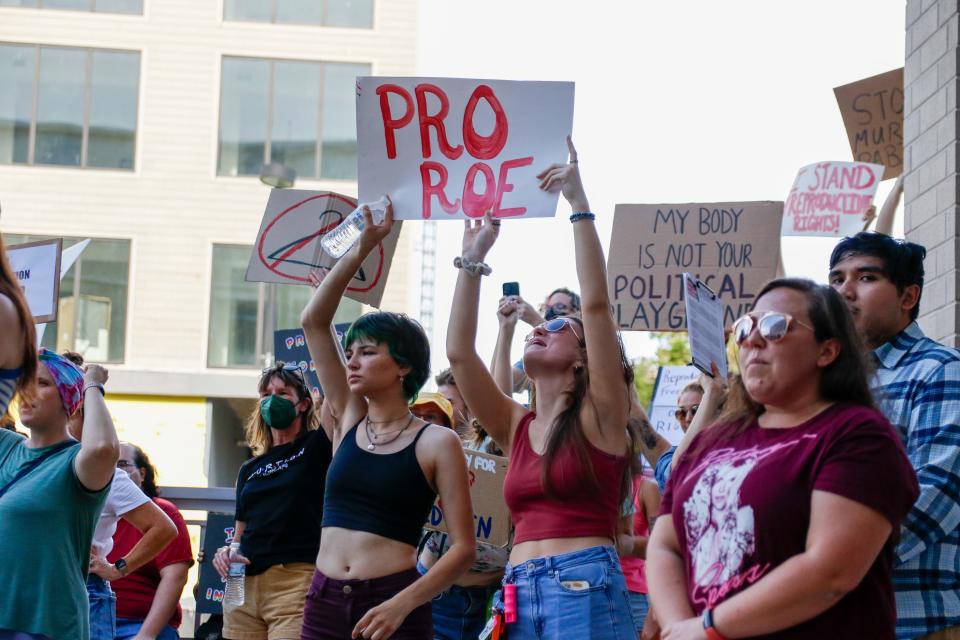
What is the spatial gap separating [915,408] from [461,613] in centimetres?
259

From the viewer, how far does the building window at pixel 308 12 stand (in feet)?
79.0

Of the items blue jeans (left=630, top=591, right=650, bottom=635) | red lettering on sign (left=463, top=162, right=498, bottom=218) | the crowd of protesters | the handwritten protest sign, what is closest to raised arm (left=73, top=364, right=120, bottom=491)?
the crowd of protesters

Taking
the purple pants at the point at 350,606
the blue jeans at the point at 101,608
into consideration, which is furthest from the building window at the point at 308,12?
the purple pants at the point at 350,606

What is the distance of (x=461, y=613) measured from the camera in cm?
563

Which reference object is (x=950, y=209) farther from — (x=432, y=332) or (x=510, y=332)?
(x=432, y=332)

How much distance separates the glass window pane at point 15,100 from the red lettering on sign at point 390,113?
2024 centimetres

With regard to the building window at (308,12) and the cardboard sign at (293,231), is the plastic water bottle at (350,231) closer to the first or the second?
the cardboard sign at (293,231)

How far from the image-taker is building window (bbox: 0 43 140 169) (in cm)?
2369

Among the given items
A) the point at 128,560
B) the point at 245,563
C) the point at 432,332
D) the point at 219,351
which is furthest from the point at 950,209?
the point at 432,332

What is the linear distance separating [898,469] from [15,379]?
2.47 meters

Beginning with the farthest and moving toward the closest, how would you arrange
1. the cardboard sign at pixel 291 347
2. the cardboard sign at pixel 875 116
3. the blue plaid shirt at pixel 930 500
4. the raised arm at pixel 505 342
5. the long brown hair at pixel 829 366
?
the cardboard sign at pixel 875 116 < the cardboard sign at pixel 291 347 < the raised arm at pixel 505 342 < the blue plaid shirt at pixel 930 500 < the long brown hair at pixel 829 366

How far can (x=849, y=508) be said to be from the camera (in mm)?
2738

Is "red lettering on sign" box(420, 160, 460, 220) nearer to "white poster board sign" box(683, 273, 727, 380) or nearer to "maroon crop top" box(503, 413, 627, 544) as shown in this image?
"white poster board sign" box(683, 273, 727, 380)

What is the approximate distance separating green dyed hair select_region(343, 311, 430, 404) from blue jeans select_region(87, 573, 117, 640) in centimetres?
202
